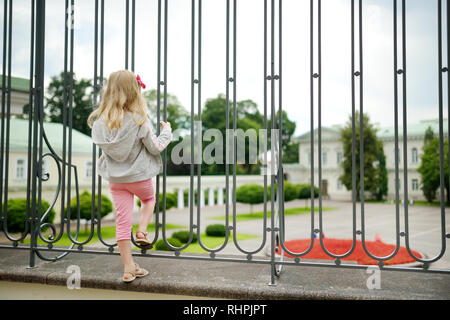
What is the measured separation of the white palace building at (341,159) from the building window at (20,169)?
2417 cm

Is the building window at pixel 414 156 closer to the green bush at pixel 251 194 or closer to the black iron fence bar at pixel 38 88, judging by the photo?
the green bush at pixel 251 194

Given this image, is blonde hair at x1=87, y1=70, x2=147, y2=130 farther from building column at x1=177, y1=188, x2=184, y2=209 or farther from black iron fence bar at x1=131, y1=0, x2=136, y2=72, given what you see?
building column at x1=177, y1=188, x2=184, y2=209

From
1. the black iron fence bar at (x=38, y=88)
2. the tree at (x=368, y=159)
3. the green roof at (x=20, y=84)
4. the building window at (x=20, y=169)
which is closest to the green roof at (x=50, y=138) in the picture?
the building window at (x=20, y=169)

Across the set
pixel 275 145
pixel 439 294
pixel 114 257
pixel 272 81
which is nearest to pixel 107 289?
pixel 114 257

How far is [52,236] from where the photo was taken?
267cm

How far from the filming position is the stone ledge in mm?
1949

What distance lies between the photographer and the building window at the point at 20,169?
45.9ft

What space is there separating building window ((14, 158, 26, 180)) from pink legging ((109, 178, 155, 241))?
13817 millimetres

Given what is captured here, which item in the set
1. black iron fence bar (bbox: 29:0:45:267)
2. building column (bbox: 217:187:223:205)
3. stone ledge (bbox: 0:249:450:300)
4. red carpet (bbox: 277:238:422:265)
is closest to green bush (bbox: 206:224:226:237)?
red carpet (bbox: 277:238:422:265)

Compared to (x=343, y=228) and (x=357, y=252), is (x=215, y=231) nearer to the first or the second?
(x=357, y=252)

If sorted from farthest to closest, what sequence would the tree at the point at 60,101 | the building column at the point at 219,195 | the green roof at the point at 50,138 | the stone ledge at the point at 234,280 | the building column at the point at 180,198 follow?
the building column at the point at 219,195
the building column at the point at 180,198
the tree at the point at 60,101
the green roof at the point at 50,138
the stone ledge at the point at 234,280

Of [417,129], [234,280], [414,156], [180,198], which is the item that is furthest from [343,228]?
[417,129]

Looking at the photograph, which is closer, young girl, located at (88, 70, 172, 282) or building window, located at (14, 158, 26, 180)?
young girl, located at (88, 70, 172, 282)
